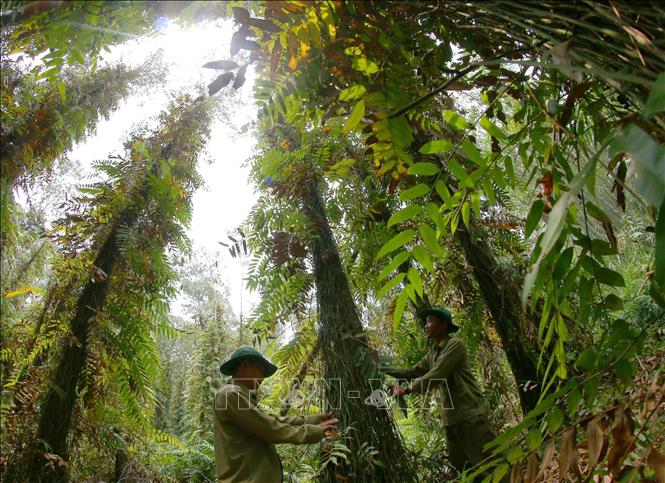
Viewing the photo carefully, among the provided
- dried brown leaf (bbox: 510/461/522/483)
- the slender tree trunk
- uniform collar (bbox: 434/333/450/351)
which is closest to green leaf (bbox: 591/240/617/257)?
dried brown leaf (bbox: 510/461/522/483)

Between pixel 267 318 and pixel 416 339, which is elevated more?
pixel 267 318

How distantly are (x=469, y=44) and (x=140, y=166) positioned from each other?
392cm

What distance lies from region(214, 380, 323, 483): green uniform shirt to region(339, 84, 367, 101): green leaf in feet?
6.15

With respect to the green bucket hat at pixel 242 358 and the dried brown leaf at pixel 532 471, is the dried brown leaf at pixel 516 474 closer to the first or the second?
the dried brown leaf at pixel 532 471

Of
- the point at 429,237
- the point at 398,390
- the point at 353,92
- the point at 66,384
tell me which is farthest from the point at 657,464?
the point at 66,384

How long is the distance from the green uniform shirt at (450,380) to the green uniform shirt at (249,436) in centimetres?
81

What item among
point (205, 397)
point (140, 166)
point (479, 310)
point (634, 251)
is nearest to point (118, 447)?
point (140, 166)

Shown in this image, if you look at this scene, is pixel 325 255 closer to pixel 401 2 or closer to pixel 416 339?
pixel 416 339

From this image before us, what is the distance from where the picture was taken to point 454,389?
3.22m

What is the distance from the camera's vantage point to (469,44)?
1.11 metres

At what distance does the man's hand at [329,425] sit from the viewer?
7.92 feet

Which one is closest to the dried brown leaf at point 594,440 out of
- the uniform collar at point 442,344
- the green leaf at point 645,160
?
the green leaf at point 645,160

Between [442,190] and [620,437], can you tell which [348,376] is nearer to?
[442,190]

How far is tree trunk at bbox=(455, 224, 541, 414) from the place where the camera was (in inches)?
109
